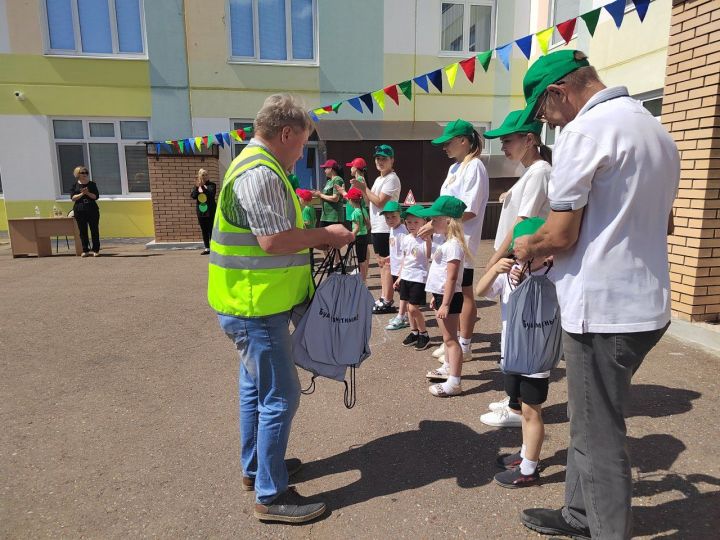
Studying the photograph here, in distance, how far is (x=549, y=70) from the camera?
1913 millimetres

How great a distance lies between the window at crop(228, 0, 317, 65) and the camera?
12.5m

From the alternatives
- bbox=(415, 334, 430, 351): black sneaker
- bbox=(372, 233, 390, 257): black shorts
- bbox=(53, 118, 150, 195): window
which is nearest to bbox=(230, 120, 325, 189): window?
bbox=(53, 118, 150, 195): window

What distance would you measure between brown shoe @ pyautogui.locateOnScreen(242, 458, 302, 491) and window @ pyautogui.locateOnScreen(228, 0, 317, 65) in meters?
11.8

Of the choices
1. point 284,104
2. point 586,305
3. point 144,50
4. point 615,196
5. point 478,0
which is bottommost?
point 586,305

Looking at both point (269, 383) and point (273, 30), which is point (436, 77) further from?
point (273, 30)

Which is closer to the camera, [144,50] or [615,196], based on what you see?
[615,196]

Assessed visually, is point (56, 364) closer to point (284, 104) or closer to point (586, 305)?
point (284, 104)

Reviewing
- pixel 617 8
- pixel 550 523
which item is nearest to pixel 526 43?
pixel 617 8

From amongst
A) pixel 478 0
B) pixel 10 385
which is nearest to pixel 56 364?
pixel 10 385

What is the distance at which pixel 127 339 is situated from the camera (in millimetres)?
5129

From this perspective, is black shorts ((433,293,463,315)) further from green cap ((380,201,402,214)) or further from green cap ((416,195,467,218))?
green cap ((380,201,402,214))

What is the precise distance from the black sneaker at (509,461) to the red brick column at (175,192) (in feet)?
34.0

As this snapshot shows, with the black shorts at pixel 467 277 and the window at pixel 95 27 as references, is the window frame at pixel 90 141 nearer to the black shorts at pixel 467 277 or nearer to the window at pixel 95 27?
the window at pixel 95 27

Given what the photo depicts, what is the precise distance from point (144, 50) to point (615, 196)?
13.0 meters
